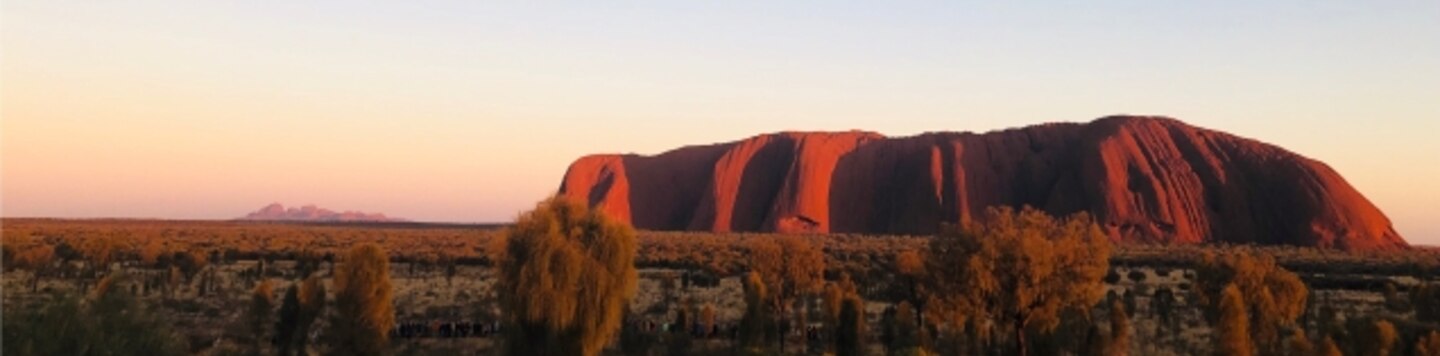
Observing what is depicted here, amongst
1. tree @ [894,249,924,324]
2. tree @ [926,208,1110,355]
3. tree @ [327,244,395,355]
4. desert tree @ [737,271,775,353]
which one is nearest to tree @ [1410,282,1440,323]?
tree @ [926,208,1110,355]

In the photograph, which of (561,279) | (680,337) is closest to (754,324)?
(680,337)

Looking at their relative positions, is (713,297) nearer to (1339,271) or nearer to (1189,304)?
(1189,304)

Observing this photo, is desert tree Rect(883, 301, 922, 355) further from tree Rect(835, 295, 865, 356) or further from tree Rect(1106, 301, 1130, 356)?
tree Rect(1106, 301, 1130, 356)

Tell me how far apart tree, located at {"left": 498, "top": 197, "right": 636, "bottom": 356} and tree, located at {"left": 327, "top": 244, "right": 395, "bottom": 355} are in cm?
540

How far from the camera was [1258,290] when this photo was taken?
93.3ft

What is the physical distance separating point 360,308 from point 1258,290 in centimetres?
2727

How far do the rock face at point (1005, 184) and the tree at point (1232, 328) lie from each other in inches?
3093

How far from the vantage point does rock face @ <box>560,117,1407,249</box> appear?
114000mm

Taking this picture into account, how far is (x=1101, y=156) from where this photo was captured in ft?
405

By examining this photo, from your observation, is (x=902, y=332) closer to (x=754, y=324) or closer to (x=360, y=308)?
(x=754, y=324)

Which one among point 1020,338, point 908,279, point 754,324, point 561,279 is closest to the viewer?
point 561,279

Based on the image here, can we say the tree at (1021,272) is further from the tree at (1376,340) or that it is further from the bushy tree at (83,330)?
the bushy tree at (83,330)

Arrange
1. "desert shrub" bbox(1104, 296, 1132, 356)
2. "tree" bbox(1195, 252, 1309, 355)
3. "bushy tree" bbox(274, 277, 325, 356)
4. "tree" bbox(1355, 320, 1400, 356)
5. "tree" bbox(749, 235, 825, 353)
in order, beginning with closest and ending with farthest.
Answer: "tree" bbox(1355, 320, 1400, 356), "bushy tree" bbox(274, 277, 325, 356), "desert shrub" bbox(1104, 296, 1132, 356), "tree" bbox(1195, 252, 1309, 355), "tree" bbox(749, 235, 825, 353)

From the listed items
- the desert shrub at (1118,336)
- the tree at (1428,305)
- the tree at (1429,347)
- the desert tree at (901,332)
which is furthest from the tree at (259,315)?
the tree at (1428,305)
